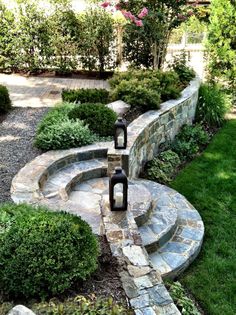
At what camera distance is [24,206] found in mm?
3594

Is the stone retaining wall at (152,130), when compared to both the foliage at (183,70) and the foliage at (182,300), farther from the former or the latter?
the foliage at (182,300)

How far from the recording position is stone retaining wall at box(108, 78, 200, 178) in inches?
205

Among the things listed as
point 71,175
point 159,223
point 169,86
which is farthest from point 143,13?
point 159,223

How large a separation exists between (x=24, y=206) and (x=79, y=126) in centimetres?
251

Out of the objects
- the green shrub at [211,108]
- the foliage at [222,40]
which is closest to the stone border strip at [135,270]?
the green shrub at [211,108]

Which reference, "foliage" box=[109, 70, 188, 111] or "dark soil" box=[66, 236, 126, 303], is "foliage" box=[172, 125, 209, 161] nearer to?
"foliage" box=[109, 70, 188, 111]

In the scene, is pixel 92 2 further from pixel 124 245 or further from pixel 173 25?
pixel 124 245

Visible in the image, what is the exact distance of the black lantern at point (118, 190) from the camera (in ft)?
12.1

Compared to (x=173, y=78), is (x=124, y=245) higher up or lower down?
lower down

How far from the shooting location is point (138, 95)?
6.91 metres

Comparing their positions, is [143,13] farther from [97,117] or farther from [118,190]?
[118,190]

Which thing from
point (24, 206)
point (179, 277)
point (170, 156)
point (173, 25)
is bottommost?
point (179, 277)

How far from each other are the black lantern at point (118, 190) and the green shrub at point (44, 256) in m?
0.62

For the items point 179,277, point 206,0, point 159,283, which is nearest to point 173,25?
point 206,0
